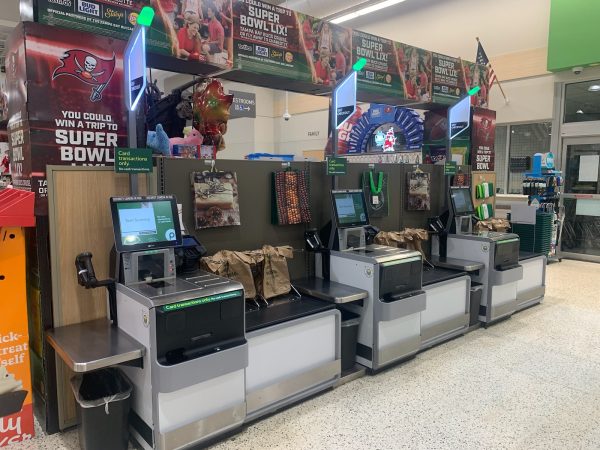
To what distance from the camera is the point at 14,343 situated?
8.05 ft

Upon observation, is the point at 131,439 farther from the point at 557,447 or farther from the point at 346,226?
the point at 557,447

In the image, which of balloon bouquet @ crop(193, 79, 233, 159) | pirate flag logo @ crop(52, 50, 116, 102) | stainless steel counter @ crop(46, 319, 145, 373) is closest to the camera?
stainless steel counter @ crop(46, 319, 145, 373)

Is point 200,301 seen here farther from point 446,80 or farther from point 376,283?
point 446,80

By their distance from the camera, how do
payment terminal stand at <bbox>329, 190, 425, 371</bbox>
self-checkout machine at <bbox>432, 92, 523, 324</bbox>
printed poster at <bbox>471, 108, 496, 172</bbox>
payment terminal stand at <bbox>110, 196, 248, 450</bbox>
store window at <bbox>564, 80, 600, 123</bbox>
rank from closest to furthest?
1. payment terminal stand at <bbox>110, 196, 248, 450</bbox>
2. payment terminal stand at <bbox>329, 190, 425, 371</bbox>
3. self-checkout machine at <bbox>432, 92, 523, 324</bbox>
4. printed poster at <bbox>471, 108, 496, 172</bbox>
5. store window at <bbox>564, 80, 600, 123</bbox>

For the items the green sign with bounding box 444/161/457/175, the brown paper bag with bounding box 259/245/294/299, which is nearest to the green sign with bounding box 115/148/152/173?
the brown paper bag with bounding box 259/245/294/299

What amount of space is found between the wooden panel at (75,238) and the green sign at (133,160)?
0.21 m

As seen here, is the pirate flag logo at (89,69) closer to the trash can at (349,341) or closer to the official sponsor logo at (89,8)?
the official sponsor logo at (89,8)

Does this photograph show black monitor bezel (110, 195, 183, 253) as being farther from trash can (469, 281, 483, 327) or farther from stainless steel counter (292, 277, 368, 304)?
trash can (469, 281, 483, 327)

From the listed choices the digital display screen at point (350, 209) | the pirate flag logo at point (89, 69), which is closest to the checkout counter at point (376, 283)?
the digital display screen at point (350, 209)

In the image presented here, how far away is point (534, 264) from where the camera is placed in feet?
16.4

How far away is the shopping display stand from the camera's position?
2.42 meters

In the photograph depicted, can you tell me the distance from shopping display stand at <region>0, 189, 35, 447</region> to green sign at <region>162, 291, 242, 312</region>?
3.02ft

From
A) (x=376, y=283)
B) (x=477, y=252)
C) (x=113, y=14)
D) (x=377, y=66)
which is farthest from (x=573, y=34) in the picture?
(x=113, y=14)

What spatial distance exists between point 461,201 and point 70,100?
364 centimetres
